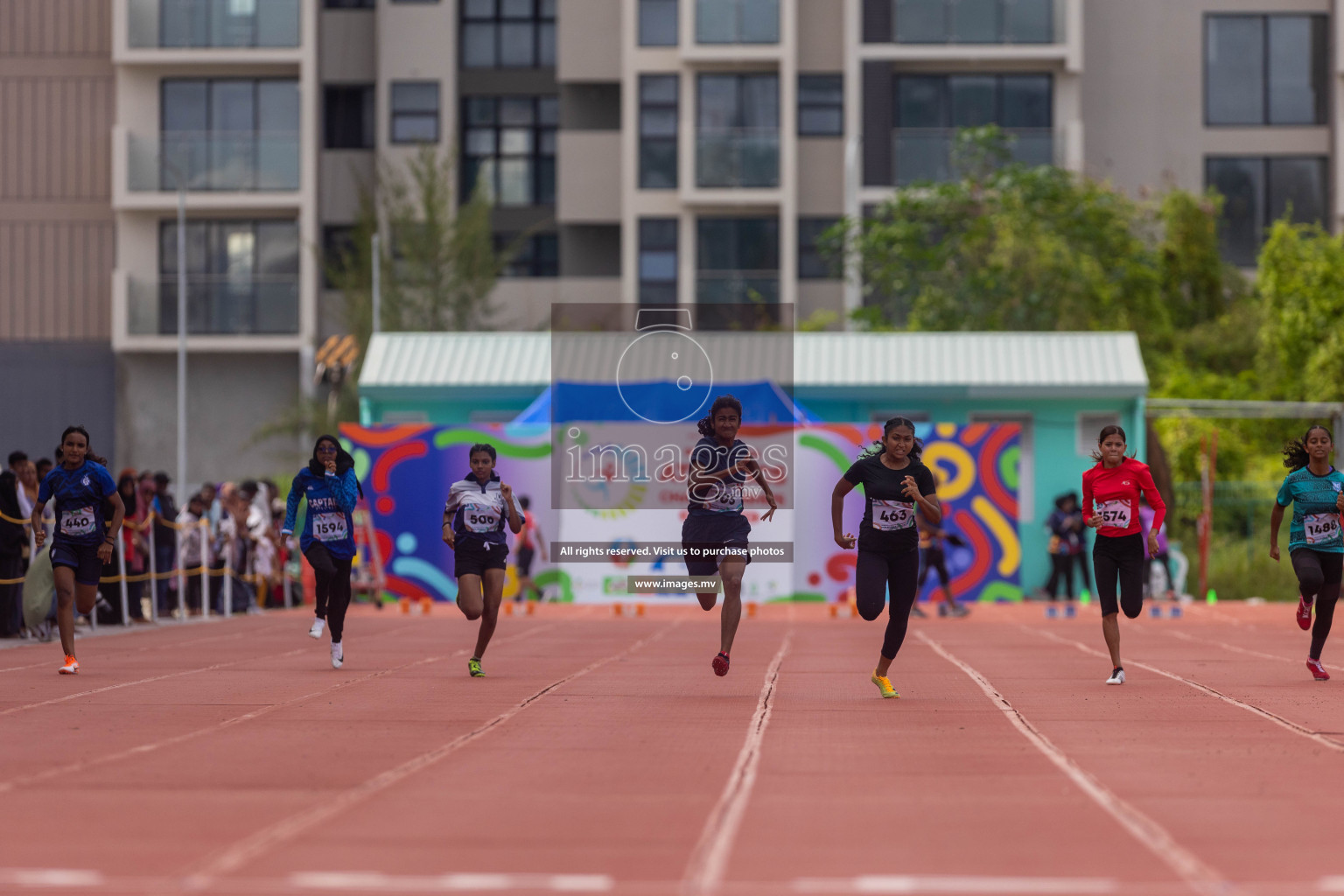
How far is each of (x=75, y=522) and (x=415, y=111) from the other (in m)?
34.3

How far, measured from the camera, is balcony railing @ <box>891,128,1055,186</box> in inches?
1770

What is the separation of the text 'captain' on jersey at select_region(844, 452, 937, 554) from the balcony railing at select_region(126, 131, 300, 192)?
34.9 meters

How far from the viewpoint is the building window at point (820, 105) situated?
151 ft

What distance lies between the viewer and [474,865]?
6.63 m

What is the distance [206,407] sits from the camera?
46156 millimetres

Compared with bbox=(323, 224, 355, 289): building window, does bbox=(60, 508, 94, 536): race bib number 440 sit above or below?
below

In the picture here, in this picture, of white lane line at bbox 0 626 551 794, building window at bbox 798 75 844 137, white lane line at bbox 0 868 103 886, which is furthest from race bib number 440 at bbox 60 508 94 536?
building window at bbox 798 75 844 137

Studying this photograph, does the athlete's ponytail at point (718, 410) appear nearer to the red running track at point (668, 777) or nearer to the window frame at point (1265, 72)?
the red running track at point (668, 777)

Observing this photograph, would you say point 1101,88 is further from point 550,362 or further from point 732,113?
point 550,362

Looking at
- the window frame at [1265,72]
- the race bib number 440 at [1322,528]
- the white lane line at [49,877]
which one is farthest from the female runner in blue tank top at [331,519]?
the window frame at [1265,72]

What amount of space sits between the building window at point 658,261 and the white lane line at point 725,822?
114 ft

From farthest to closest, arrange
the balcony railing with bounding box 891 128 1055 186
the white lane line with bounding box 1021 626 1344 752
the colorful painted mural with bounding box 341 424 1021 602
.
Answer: the balcony railing with bounding box 891 128 1055 186 → the colorful painted mural with bounding box 341 424 1021 602 → the white lane line with bounding box 1021 626 1344 752

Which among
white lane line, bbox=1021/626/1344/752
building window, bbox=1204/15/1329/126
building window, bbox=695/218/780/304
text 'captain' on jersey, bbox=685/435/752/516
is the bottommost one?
white lane line, bbox=1021/626/1344/752

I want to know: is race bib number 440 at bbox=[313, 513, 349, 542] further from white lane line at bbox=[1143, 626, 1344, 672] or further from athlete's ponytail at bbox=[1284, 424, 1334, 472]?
white lane line at bbox=[1143, 626, 1344, 672]
